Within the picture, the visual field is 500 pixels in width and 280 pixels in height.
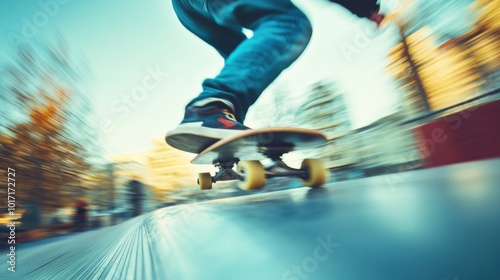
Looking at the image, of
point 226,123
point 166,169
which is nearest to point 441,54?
point 226,123

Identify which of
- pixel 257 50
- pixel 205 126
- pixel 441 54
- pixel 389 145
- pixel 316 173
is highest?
pixel 441 54

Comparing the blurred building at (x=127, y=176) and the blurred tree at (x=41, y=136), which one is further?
the blurred building at (x=127, y=176)

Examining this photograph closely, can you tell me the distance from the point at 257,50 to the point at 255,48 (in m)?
0.01

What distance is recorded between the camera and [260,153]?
3.45 ft

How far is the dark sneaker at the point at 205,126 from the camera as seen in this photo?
879mm

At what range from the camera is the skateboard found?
32.3 inches

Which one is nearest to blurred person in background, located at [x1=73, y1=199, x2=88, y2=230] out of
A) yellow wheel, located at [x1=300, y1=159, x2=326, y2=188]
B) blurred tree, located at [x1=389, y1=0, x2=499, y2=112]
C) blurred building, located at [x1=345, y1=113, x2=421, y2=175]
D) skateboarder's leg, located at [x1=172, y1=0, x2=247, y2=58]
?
yellow wheel, located at [x1=300, y1=159, x2=326, y2=188]

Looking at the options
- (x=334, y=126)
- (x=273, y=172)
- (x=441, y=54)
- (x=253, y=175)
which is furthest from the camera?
(x=334, y=126)

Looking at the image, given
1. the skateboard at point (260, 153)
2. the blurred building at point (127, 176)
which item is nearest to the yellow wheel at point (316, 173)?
the skateboard at point (260, 153)

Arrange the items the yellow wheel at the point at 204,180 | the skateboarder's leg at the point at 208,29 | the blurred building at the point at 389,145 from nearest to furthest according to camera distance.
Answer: the yellow wheel at the point at 204,180 → the skateboarder's leg at the point at 208,29 → the blurred building at the point at 389,145

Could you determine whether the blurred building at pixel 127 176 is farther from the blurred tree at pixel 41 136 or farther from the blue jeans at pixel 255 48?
the blue jeans at pixel 255 48

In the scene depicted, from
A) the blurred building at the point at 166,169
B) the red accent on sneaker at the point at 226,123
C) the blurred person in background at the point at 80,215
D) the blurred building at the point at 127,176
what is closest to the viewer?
the red accent on sneaker at the point at 226,123

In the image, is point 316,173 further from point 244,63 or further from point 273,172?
point 244,63

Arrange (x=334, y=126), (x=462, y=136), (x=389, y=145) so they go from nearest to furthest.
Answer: (x=462, y=136) < (x=389, y=145) < (x=334, y=126)
